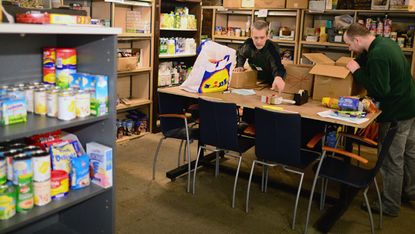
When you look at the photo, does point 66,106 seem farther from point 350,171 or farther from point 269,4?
point 269,4

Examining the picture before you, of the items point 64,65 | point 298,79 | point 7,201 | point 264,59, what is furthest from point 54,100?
point 264,59

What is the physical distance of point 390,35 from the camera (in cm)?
504

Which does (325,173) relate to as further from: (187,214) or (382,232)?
(187,214)

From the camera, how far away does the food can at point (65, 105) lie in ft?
5.90

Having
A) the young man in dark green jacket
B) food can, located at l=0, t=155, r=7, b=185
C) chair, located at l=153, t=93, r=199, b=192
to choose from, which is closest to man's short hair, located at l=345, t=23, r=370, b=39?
the young man in dark green jacket

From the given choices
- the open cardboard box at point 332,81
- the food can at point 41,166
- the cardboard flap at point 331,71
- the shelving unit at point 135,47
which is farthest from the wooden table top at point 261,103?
the food can at point 41,166

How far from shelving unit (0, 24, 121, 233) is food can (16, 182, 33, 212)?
0.03 meters

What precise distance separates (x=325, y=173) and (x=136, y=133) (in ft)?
9.31

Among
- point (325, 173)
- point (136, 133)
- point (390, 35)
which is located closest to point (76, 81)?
point (325, 173)

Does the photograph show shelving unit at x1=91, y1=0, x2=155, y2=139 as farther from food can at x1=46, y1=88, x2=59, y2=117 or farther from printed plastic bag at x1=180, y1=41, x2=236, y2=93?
food can at x1=46, y1=88, x2=59, y2=117

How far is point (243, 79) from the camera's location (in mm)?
4098

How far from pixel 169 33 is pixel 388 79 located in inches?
135

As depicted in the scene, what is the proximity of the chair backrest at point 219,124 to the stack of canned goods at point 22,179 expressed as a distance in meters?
1.64

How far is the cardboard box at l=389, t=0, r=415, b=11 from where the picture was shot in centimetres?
479
